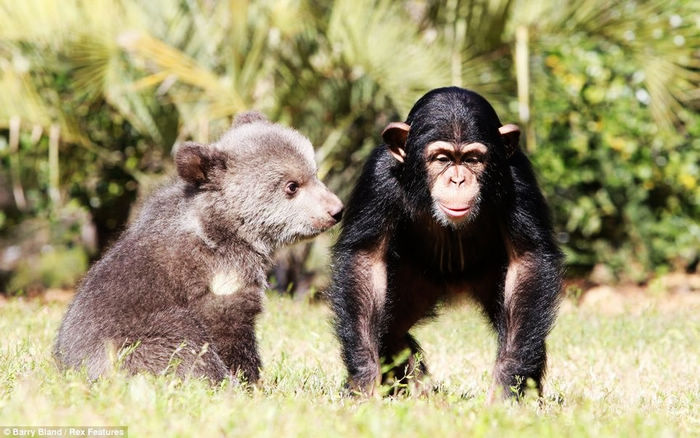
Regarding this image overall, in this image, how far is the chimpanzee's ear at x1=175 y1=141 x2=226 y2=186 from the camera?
5.77 m

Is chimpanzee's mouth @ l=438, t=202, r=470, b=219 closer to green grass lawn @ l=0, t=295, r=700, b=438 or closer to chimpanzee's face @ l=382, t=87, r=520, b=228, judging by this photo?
chimpanzee's face @ l=382, t=87, r=520, b=228

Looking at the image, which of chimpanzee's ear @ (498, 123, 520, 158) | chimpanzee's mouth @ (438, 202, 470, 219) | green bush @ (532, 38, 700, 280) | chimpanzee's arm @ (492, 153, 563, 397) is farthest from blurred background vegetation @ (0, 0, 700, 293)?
chimpanzee's mouth @ (438, 202, 470, 219)

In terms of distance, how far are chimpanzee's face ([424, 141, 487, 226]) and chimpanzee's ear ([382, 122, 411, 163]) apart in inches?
10.1

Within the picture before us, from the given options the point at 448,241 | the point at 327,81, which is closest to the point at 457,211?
the point at 448,241

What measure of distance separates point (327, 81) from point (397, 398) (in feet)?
20.1

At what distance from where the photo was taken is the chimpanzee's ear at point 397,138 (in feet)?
18.7

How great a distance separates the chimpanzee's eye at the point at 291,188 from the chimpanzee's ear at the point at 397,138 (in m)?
0.73

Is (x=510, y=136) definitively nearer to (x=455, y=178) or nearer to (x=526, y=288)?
(x=455, y=178)

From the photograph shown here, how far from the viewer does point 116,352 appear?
520cm

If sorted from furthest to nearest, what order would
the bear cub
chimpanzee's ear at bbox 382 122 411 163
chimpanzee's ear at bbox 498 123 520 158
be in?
chimpanzee's ear at bbox 382 122 411 163 → chimpanzee's ear at bbox 498 123 520 158 → the bear cub

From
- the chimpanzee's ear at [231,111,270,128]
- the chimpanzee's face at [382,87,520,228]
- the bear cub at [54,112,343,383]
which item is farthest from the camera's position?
the chimpanzee's ear at [231,111,270,128]

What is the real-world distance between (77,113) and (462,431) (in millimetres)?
8730

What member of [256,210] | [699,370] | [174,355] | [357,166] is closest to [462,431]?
[174,355]

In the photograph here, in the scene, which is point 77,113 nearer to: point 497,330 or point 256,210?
point 256,210
